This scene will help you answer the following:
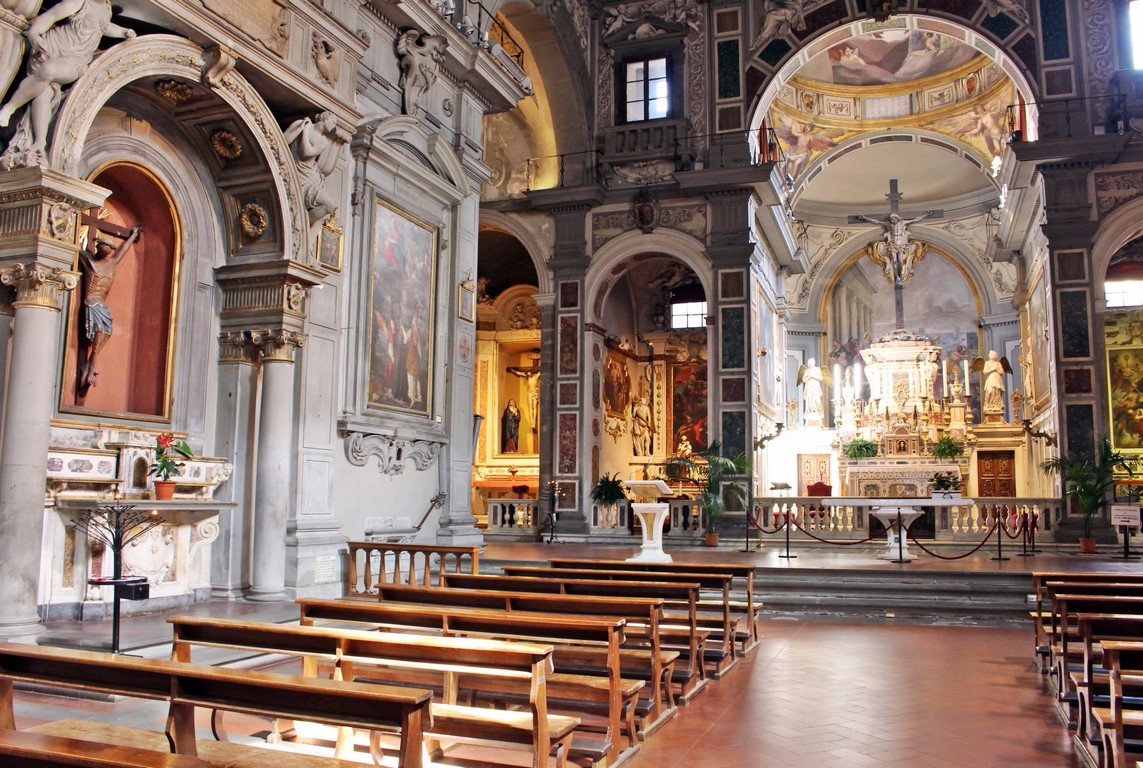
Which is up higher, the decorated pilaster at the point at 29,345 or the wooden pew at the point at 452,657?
the decorated pilaster at the point at 29,345

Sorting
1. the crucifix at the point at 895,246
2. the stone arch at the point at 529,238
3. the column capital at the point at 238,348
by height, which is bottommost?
the column capital at the point at 238,348

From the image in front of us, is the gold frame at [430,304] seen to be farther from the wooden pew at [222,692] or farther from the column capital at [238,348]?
the wooden pew at [222,692]

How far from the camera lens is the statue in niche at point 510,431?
2388 centimetres

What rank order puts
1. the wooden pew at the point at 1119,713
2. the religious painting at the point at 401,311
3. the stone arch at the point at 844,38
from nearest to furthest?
the wooden pew at the point at 1119,713, the religious painting at the point at 401,311, the stone arch at the point at 844,38

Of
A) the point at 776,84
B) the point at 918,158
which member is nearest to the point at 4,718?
the point at 776,84

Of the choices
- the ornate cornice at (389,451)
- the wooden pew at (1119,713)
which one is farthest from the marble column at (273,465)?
the wooden pew at (1119,713)

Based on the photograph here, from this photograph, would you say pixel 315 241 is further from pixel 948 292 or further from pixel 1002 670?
pixel 948 292

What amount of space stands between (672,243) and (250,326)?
11.6 meters

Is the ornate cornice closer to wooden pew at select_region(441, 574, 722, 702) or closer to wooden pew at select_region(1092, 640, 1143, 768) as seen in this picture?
wooden pew at select_region(441, 574, 722, 702)

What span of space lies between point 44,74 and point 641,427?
1855cm

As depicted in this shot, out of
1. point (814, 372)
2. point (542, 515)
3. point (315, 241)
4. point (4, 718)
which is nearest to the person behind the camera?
point (4, 718)

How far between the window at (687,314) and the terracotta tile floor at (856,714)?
17.1 meters

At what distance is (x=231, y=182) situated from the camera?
10086 millimetres

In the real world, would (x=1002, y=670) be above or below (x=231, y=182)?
below
